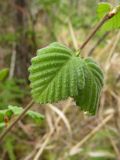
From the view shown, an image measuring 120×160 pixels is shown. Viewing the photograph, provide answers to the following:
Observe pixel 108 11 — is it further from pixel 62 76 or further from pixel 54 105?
pixel 54 105

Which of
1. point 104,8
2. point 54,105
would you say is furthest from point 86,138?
point 104,8

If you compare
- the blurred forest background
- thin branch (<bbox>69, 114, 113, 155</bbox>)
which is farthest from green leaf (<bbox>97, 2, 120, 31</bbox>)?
A: thin branch (<bbox>69, 114, 113, 155</bbox>)

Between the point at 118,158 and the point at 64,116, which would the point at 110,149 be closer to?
the point at 118,158

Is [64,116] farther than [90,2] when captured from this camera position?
No

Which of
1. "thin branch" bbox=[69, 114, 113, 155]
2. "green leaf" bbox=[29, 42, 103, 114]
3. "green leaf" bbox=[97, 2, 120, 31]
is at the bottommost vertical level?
"thin branch" bbox=[69, 114, 113, 155]

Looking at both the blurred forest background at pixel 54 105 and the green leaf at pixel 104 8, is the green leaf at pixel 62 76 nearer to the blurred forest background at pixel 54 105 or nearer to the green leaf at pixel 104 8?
the green leaf at pixel 104 8

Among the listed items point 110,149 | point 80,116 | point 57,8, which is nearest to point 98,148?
point 110,149

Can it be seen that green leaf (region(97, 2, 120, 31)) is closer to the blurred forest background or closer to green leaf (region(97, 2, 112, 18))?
green leaf (region(97, 2, 112, 18))
